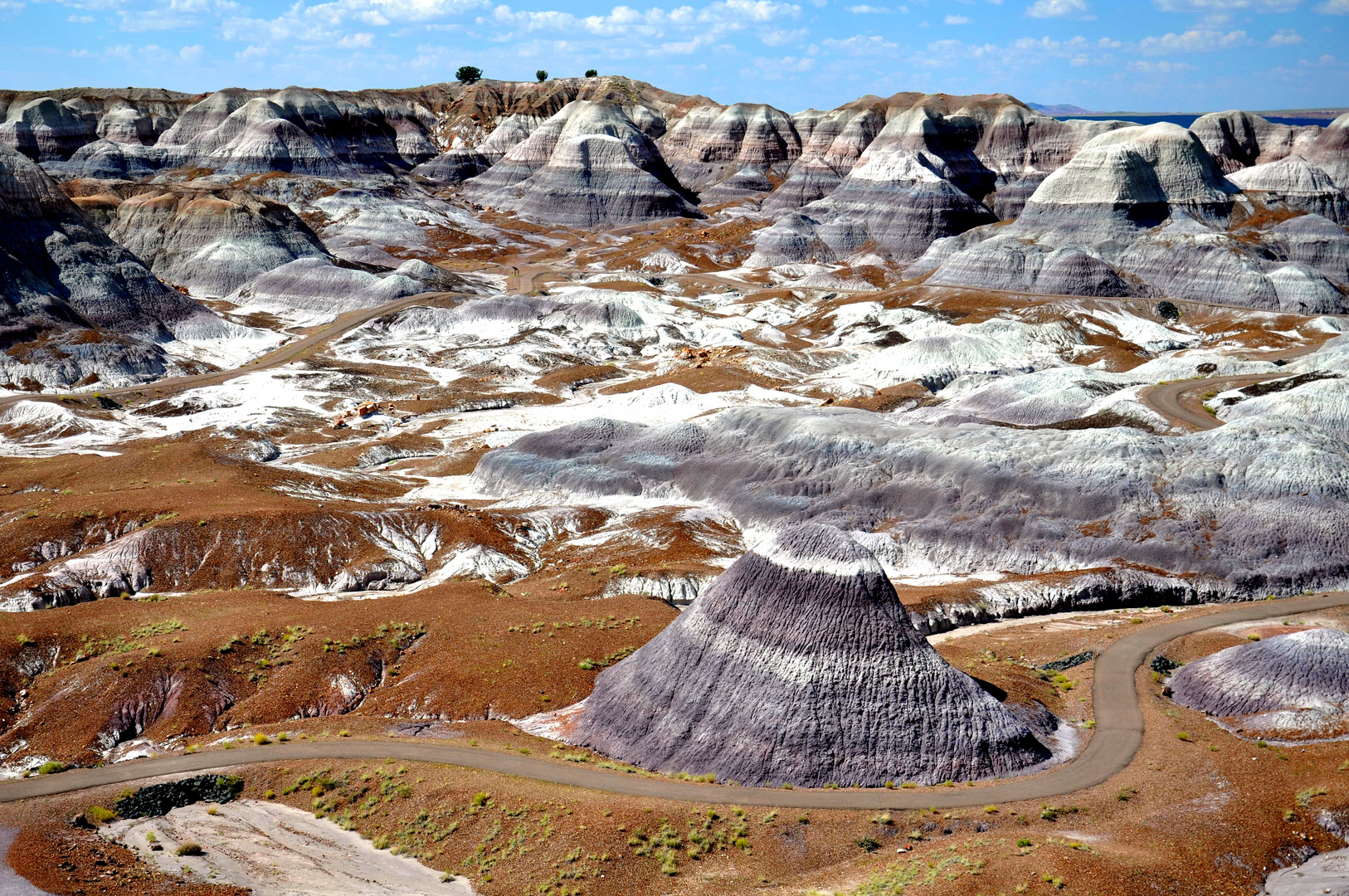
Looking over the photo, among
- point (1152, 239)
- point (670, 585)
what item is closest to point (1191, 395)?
point (670, 585)

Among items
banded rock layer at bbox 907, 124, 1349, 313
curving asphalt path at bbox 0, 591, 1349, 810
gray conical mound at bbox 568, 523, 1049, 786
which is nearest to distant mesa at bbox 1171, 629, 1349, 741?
curving asphalt path at bbox 0, 591, 1349, 810

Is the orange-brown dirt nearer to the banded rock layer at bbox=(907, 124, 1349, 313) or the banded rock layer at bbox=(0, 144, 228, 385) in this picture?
the banded rock layer at bbox=(0, 144, 228, 385)

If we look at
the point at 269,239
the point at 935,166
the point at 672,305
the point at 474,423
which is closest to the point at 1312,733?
the point at 474,423

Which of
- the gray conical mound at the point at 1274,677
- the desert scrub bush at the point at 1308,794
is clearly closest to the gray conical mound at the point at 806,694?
the desert scrub bush at the point at 1308,794

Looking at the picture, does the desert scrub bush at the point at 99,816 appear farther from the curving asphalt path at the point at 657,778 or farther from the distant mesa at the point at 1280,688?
the distant mesa at the point at 1280,688

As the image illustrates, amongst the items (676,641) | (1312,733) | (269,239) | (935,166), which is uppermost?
(935,166)

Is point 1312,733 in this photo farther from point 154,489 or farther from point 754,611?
point 154,489
